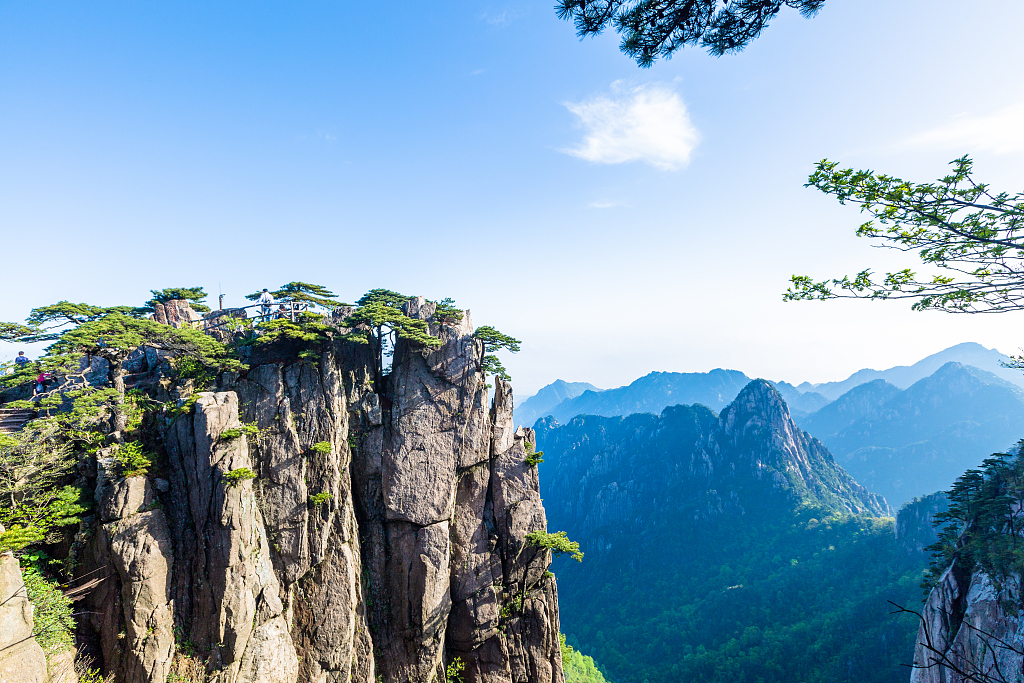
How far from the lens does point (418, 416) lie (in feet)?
76.6

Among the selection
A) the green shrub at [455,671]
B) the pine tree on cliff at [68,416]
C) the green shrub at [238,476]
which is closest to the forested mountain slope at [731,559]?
the green shrub at [455,671]

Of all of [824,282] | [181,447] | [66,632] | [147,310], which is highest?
[147,310]

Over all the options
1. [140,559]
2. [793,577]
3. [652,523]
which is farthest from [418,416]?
[652,523]

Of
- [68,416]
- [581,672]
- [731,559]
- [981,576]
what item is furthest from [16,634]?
[731,559]

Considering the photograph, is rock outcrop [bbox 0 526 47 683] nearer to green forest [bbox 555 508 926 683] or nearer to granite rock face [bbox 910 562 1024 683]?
granite rock face [bbox 910 562 1024 683]

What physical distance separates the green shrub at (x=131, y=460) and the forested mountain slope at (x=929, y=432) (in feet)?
586

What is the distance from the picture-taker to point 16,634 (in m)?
12.8

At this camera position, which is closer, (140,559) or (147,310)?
(140,559)

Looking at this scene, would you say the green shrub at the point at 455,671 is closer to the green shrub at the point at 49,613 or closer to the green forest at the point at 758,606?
the green shrub at the point at 49,613

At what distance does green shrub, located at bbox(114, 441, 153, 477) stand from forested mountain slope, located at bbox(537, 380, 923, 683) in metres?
58.4

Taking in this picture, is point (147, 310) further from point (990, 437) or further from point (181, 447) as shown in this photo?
point (990, 437)

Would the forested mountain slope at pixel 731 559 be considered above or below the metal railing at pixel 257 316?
below

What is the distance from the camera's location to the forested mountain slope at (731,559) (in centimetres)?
5028

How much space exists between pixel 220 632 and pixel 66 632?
4922mm
